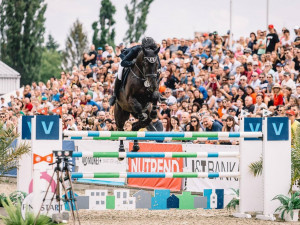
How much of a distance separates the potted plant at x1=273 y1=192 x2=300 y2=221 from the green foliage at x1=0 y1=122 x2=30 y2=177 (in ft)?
13.2

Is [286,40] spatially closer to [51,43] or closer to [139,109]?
[139,109]

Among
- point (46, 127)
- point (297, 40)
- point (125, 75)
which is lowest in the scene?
A: point (46, 127)

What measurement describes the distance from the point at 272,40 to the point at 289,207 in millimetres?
10609

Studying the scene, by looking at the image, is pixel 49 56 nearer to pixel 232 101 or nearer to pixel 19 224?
pixel 232 101

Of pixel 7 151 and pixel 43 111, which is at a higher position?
pixel 43 111

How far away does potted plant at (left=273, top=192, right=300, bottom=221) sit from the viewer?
9.88 metres

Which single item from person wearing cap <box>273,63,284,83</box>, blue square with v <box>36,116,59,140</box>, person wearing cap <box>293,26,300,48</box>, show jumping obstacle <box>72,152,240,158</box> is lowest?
show jumping obstacle <box>72,152,240,158</box>

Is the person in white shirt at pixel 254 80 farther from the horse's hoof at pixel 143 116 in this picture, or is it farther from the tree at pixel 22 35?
the tree at pixel 22 35

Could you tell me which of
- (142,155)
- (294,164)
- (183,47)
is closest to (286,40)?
(183,47)

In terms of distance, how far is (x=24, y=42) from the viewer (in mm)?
58094

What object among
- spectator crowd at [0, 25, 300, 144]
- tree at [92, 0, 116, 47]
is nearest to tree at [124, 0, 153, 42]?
tree at [92, 0, 116, 47]

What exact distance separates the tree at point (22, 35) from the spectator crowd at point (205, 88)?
112 feet

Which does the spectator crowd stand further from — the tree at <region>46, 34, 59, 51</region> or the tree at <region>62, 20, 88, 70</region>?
the tree at <region>46, 34, 59, 51</region>

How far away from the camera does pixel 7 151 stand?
9742 mm
